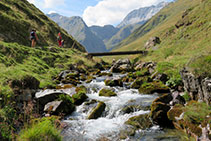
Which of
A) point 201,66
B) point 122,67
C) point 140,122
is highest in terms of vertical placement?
point 122,67

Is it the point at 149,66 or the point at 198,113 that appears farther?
the point at 149,66

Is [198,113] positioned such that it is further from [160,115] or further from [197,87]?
[197,87]

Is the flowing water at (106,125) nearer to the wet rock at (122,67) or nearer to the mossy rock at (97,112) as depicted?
the mossy rock at (97,112)

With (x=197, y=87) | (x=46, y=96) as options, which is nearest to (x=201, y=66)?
(x=197, y=87)

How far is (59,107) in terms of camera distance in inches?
437

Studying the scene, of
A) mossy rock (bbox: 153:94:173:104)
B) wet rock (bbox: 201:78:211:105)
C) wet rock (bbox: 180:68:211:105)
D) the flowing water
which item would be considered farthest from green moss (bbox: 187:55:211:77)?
the flowing water

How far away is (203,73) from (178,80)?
20.5 feet

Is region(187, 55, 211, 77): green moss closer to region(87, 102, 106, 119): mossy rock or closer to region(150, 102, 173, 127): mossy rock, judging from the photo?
region(150, 102, 173, 127): mossy rock

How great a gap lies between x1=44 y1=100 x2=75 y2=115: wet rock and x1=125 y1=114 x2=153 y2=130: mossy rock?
461 centimetres

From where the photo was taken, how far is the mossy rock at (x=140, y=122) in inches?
371

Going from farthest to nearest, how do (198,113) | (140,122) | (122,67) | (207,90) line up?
(122,67)
(140,122)
(207,90)
(198,113)

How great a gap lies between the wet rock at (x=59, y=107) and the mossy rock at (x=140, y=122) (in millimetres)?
4608

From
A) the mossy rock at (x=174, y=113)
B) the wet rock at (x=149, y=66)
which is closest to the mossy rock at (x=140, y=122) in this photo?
the mossy rock at (x=174, y=113)

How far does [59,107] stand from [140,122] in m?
5.73
